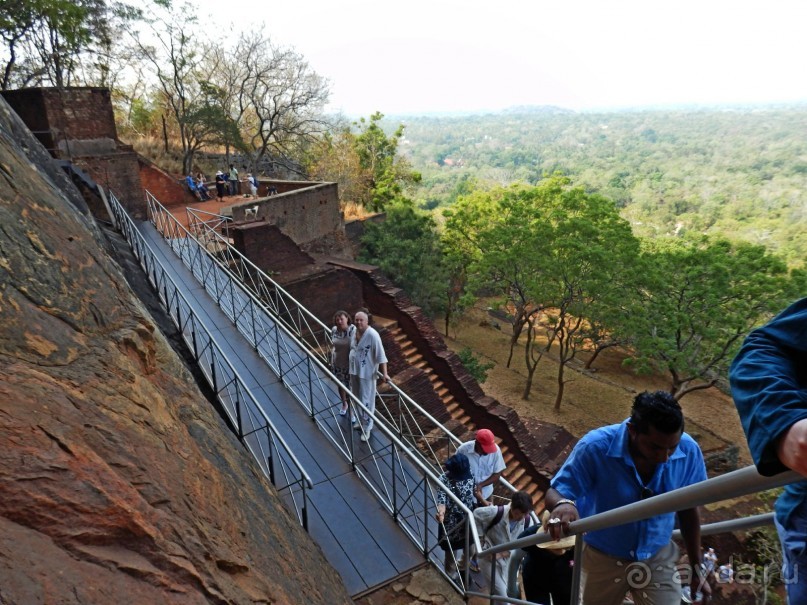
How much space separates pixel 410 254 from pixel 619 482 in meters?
17.3

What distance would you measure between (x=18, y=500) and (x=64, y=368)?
754mm

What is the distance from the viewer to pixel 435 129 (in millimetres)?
182875

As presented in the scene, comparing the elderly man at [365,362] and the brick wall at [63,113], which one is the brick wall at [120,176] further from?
the elderly man at [365,362]

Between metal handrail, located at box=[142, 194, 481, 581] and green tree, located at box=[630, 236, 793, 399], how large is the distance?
943 cm

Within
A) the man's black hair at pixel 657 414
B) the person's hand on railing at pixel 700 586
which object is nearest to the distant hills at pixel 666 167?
the man's black hair at pixel 657 414

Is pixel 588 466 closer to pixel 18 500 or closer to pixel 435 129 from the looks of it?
pixel 18 500

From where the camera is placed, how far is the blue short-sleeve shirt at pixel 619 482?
212 cm

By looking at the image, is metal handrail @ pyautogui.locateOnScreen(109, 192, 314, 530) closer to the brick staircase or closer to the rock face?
the rock face

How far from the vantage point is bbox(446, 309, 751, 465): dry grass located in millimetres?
15727

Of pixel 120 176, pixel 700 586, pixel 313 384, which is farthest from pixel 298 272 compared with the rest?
pixel 700 586

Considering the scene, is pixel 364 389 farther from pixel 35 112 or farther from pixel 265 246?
pixel 35 112

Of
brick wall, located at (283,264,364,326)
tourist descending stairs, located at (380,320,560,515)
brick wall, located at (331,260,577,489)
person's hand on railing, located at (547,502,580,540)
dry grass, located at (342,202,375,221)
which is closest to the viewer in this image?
person's hand on railing, located at (547,502,580,540)

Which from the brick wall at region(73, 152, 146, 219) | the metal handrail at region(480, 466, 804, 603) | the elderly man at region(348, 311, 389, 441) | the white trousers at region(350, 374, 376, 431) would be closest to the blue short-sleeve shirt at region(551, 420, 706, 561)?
the metal handrail at region(480, 466, 804, 603)

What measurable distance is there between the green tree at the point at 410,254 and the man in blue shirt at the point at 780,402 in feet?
57.9
